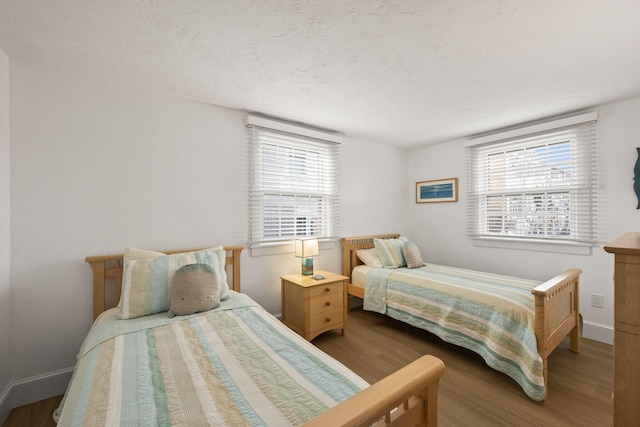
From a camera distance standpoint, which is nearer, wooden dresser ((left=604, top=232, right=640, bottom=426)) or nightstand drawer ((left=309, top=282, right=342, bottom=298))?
wooden dresser ((left=604, top=232, right=640, bottom=426))

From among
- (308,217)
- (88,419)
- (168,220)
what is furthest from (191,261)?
(308,217)

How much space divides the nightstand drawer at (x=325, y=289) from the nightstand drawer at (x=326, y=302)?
0.04m

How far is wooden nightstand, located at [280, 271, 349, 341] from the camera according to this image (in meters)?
2.54

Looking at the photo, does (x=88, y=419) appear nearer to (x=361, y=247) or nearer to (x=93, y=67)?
(x=93, y=67)

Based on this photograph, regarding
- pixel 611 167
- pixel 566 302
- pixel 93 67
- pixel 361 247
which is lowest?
pixel 566 302

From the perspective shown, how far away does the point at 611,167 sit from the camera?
2615 mm

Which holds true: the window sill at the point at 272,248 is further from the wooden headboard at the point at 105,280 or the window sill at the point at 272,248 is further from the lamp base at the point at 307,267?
the wooden headboard at the point at 105,280

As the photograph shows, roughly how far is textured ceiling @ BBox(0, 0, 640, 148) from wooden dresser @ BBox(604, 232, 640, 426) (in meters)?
1.36

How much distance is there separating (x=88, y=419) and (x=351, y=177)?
328cm

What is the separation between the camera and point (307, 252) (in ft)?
9.39

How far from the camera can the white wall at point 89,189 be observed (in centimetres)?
182

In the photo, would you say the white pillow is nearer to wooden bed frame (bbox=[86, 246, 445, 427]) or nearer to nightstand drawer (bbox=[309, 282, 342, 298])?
nightstand drawer (bbox=[309, 282, 342, 298])

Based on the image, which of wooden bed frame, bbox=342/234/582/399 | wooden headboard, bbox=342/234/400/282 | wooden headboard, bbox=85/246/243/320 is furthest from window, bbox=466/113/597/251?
wooden headboard, bbox=85/246/243/320

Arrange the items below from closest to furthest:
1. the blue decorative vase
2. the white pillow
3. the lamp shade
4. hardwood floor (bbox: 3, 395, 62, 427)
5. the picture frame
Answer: hardwood floor (bbox: 3, 395, 62, 427)
the blue decorative vase
the lamp shade
the white pillow
the picture frame
